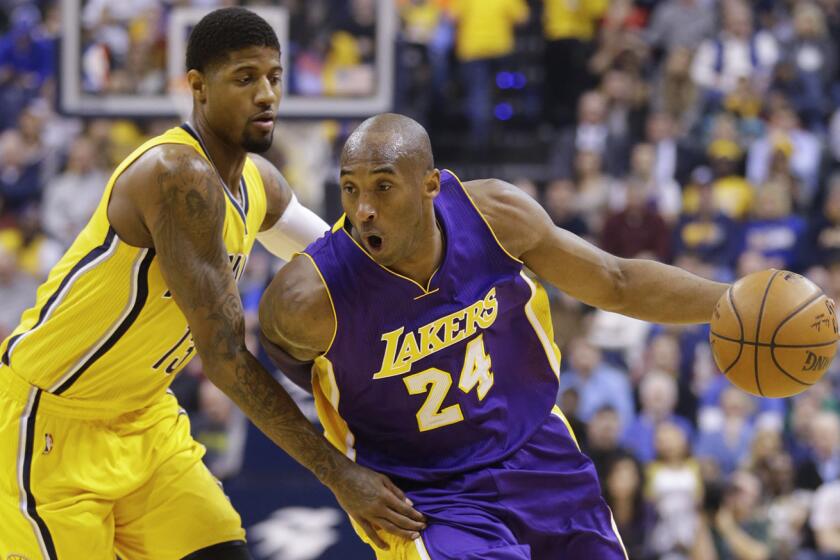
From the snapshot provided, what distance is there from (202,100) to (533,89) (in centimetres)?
839

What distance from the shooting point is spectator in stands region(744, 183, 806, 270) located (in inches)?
383

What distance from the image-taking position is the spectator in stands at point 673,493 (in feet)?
24.8

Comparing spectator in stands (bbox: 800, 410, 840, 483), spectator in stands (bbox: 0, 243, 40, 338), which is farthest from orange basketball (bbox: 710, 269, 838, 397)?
spectator in stands (bbox: 0, 243, 40, 338)

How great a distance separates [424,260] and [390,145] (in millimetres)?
403

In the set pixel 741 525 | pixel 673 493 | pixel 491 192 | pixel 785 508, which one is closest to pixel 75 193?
pixel 673 493

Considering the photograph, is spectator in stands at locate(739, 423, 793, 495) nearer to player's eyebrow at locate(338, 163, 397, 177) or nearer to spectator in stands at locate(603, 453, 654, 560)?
spectator in stands at locate(603, 453, 654, 560)

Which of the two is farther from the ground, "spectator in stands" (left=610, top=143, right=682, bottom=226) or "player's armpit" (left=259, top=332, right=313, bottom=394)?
"player's armpit" (left=259, top=332, right=313, bottom=394)

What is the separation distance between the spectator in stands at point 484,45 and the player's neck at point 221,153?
7.91 meters

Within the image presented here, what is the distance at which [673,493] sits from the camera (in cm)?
768

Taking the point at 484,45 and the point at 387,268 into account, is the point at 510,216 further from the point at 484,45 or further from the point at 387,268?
the point at 484,45

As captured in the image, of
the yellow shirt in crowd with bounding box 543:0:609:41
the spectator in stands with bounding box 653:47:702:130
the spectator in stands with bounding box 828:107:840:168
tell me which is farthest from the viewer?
the yellow shirt in crowd with bounding box 543:0:609:41

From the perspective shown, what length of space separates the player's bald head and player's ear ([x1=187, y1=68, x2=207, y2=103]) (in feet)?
1.73

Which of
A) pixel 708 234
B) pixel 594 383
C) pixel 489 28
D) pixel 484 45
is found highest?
pixel 489 28

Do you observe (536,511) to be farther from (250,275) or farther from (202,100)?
(250,275)
